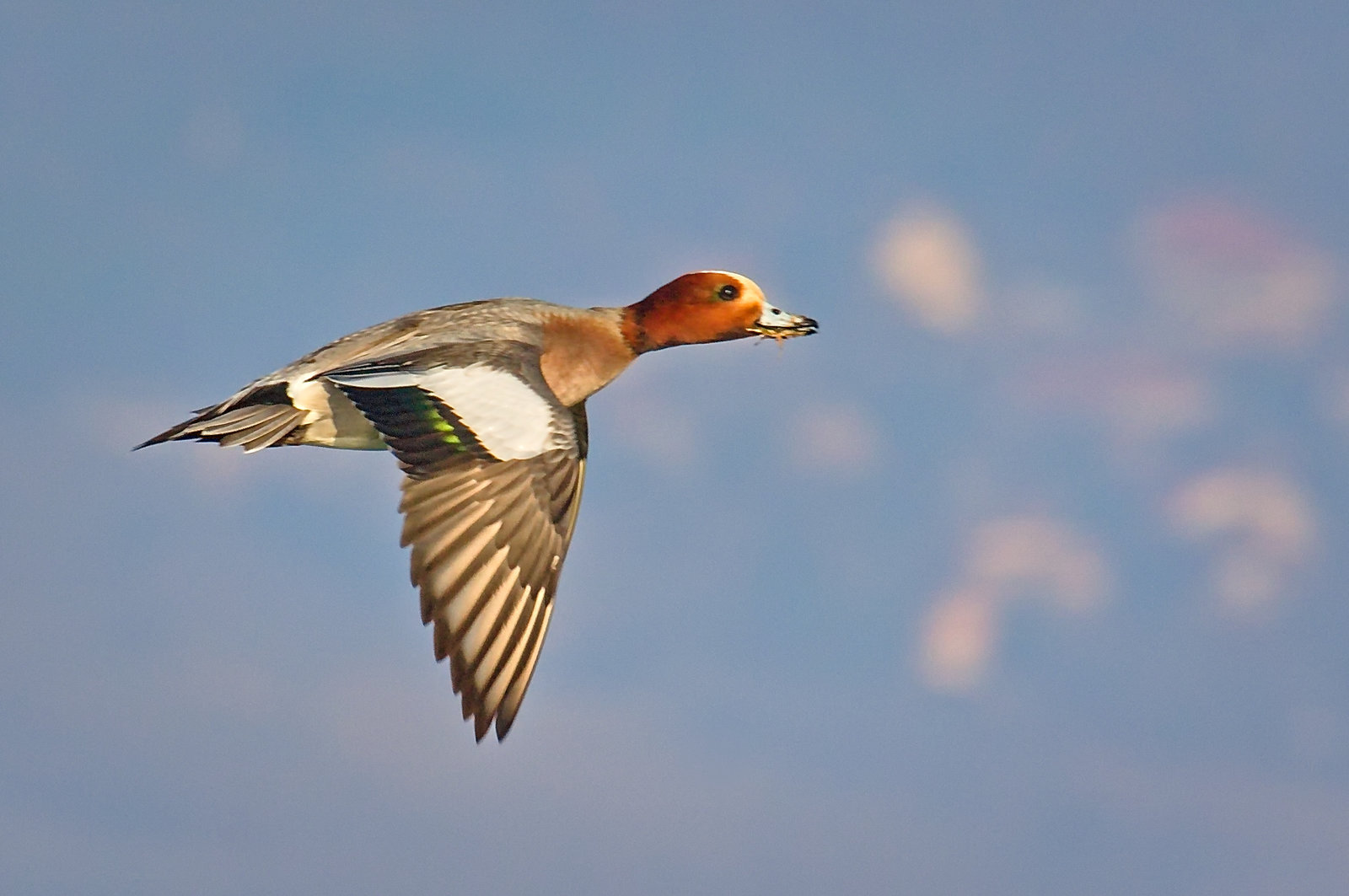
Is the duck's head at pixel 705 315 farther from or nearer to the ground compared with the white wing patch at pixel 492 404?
farther from the ground

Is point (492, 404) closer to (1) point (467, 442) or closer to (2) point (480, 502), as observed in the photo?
(1) point (467, 442)

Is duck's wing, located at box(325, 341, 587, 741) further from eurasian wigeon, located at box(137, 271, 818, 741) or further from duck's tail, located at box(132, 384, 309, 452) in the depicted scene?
duck's tail, located at box(132, 384, 309, 452)

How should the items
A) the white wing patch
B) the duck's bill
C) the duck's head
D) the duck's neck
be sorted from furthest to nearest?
the duck's bill, the duck's head, the duck's neck, the white wing patch

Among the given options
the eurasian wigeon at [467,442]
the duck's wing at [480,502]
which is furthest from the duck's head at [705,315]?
the duck's wing at [480,502]

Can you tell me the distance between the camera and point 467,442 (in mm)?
8836

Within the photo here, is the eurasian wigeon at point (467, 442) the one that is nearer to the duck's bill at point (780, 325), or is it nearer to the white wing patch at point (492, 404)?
the white wing patch at point (492, 404)

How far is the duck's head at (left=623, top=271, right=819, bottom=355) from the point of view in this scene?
37.9 ft

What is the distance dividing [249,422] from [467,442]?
7.91 feet

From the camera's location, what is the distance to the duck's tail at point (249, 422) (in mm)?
→ 10500

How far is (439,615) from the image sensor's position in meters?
8.61

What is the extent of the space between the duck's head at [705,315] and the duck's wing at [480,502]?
2.16 metres

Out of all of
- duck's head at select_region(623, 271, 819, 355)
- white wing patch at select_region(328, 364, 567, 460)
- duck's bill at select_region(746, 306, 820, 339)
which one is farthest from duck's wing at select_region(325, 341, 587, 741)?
duck's bill at select_region(746, 306, 820, 339)

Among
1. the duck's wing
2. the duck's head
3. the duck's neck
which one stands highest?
the duck's head

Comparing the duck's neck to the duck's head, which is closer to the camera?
the duck's neck
